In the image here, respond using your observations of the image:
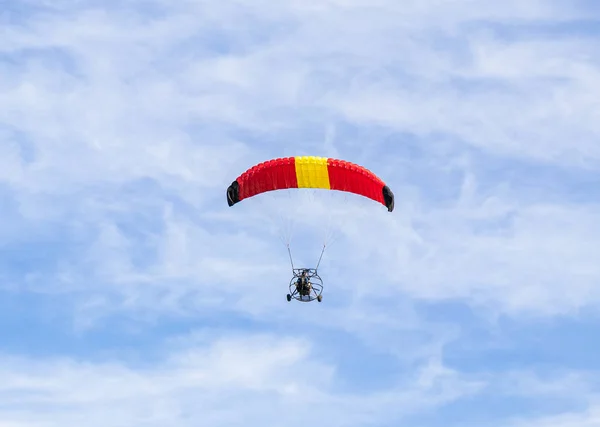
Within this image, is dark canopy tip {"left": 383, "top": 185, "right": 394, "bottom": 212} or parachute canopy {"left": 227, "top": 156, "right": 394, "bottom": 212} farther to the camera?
dark canopy tip {"left": 383, "top": 185, "right": 394, "bottom": 212}

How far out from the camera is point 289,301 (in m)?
96.1

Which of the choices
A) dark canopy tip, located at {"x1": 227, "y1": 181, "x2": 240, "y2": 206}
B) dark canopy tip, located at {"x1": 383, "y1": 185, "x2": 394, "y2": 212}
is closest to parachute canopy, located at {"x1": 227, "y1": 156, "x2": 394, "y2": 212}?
dark canopy tip, located at {"x1": 383, "y1": 185, "x2": 394, "y2": 212}

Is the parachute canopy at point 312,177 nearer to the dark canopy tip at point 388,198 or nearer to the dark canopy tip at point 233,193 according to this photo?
the dark canopy tip at point 388,198

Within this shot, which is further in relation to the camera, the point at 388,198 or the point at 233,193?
the point at 233,193

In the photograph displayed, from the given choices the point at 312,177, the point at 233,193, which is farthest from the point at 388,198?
the point at 233,193

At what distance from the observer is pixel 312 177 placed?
317 feet

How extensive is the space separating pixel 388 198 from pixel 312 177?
4.58m

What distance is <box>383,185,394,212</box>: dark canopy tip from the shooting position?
97.0 meters

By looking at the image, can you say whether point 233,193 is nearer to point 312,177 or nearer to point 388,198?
point 312,177

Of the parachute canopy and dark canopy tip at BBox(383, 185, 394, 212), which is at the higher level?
the parachute canopy

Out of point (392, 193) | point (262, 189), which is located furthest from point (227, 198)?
point (392, 193)

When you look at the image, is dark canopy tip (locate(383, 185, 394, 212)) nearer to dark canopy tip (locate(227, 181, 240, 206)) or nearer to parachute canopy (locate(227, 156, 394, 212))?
parachute canopy (locate(227, 156, 394, 212))

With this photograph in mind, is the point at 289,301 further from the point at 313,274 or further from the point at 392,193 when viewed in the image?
the point at 392,193

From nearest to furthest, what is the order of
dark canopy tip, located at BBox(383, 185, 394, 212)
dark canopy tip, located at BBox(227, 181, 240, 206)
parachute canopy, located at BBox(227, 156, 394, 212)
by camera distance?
parachute canopy, located at BBox(227, 156, 394, 212)
dark canopy tip, located at BBox(383, 185, 394, 212)
dark canopy tip, located at BBox(227, 181, 240, 206)
